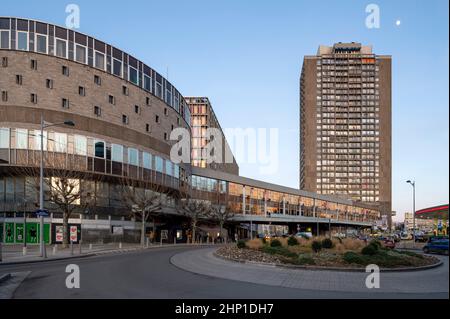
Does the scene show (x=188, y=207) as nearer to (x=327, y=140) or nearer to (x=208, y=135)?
(x=208, y=135)

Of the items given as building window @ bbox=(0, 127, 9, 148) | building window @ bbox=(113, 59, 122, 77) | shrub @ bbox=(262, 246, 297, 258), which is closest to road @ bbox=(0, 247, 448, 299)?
shrub @ bbox=(262, 246, 297, 258)

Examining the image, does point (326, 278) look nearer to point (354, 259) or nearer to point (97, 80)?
point (354, 259)

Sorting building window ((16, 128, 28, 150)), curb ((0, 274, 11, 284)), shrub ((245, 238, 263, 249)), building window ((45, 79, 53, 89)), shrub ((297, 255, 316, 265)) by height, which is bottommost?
shrub ((245, 238, 263, 249))

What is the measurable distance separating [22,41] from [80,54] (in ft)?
20.1

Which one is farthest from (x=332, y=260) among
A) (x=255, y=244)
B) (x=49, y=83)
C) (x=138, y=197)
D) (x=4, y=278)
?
(x=49, y=83)

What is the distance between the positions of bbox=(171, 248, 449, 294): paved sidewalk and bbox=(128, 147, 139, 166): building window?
31620mm

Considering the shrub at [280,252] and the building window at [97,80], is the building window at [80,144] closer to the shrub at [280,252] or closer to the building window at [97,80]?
the building window at [97,80]

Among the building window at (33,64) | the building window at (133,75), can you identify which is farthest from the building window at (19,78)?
the building window at (133,75)

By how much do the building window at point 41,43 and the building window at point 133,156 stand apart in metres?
14.8

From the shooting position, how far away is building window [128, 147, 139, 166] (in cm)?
5069

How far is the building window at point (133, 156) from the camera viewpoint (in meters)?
50.7

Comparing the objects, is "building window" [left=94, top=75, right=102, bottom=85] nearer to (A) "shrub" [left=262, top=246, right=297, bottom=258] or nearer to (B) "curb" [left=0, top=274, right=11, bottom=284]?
(A) "shrub" [left=262, top=246, right=297, bottom=258]

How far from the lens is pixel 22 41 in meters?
43.3

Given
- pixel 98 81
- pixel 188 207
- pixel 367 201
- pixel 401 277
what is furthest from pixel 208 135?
pixel 401 277
